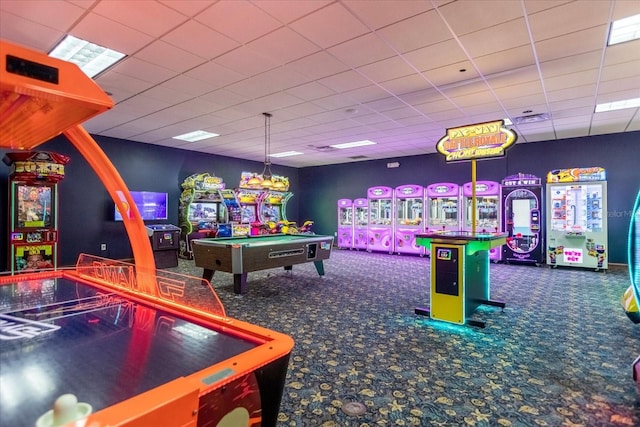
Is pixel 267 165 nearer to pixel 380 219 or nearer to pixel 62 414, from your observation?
pixel 380 219

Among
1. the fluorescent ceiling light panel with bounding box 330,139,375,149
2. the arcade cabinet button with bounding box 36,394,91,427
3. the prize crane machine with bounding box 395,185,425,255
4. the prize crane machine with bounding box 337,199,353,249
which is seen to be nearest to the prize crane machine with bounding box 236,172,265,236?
the fluorescent ceiling light panel with bounding box 330,139,375,149

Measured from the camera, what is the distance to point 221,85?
14.6 ft

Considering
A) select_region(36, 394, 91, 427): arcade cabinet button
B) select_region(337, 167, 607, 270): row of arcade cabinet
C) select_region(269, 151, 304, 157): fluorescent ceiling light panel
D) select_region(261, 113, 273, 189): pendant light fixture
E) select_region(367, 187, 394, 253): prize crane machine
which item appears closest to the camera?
select_region(36, 394, 91, 427): arcade cabinet button

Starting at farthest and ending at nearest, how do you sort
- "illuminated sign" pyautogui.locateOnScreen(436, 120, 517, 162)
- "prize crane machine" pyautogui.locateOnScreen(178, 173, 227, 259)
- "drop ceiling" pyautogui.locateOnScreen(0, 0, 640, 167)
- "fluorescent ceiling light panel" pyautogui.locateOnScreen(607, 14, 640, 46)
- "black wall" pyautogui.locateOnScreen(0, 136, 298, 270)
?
1. "prize crane machine" pyautogui.locateOnScreen(178, 173, 227, 259)
2. "black wall" pyautogui.locateOnScreen(0, 136, 298, 270)
3. "illuminated sign" pyautogui.locateOnScreen(436, 120, 517, 162)
4. "fluorescent ceiling light panel" pyautogui.locateOnScreen(607, 14, 640, 46)
5. "drop ceiling" pyautogui.locateOnScreen(0, 0, 640, 167)

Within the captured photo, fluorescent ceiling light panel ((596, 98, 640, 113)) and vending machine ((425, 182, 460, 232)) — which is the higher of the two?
fluorescent ceiling light panel ((596, 98, 640, 113))

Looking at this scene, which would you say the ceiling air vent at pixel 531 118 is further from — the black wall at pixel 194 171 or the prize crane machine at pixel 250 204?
A: the prize crane machine at pixel 250 204

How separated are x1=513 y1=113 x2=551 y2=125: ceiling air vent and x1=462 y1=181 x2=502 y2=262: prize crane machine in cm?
185

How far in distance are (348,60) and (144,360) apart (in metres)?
3.50

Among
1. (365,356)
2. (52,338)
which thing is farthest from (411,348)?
(52,338)

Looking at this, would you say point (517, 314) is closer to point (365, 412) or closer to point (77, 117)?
point (365, 412)

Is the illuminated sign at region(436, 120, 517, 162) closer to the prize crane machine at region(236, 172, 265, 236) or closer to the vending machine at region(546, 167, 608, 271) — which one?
the vending machine at region(546, 167, 608, 271)

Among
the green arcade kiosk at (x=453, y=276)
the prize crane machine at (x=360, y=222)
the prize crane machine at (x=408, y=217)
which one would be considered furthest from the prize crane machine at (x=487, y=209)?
the green arcade kiosk at (x=453, y=276)

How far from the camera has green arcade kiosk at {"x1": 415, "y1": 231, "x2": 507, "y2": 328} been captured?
11.9 feet

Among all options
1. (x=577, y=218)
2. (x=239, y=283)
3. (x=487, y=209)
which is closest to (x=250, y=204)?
(x=239, y=283)
